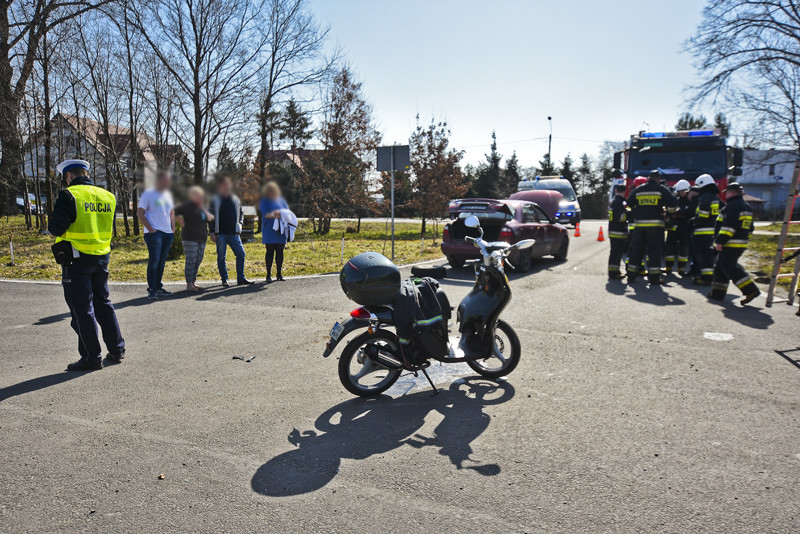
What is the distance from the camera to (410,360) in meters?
4.86

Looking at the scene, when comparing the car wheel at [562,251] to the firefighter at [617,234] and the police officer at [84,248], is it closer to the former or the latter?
the firefighter at [617,234]

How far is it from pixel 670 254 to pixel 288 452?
10.9 metres

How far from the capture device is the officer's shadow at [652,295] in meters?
8.92

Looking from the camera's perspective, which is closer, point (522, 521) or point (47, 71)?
point (522, 521)

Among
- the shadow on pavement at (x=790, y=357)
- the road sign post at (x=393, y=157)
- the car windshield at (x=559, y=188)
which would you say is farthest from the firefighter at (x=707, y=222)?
the car windshield at (x=559, y=188)

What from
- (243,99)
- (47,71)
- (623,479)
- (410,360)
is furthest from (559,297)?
(47,71)

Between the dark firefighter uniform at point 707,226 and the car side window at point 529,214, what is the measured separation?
141 inches

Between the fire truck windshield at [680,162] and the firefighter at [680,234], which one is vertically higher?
the fire truck windshield at [680,162]

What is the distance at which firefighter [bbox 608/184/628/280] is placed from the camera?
1131 cm

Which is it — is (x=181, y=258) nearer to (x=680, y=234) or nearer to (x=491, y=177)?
(x=680, y=234)

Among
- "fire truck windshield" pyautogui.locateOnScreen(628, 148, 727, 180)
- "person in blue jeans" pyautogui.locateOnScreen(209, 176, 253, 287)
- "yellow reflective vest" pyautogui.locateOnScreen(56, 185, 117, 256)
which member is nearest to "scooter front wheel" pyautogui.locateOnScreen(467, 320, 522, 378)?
"person in blue jeans" pyautogui.locateOnScreen(209, 176, 253, 287)

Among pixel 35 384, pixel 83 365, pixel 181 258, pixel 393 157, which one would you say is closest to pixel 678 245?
pixel 393 157

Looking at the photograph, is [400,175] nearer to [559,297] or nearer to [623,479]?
[559,297]

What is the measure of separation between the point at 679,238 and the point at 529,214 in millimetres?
3362
